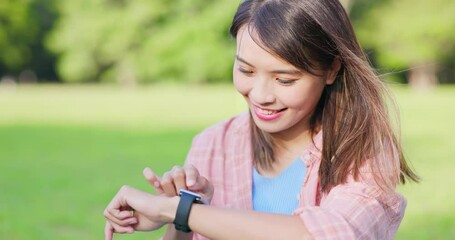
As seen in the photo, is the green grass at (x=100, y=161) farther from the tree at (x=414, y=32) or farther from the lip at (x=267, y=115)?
the tree at (x=414, y=32)

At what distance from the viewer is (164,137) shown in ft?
45.6

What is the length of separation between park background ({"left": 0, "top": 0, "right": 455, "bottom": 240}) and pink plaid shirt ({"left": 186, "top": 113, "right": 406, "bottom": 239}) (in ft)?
1.56

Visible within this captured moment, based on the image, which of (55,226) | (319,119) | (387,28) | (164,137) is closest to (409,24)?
(387,28)

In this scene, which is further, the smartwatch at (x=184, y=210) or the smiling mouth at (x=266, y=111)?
Result: the smiling mouth at (x=266, y=111)

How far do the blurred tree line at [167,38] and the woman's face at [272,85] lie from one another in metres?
39.6

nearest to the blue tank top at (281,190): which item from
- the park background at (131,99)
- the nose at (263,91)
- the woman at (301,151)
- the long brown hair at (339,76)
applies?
the woman at (301,151)

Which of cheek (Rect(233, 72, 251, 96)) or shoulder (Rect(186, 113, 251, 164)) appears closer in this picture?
cheek (Rect(233, 72, 251, 96))

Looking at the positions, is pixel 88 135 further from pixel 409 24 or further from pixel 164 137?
pixel 409 24

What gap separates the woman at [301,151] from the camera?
7.32ft

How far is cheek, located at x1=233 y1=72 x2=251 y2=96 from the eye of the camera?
2.51m

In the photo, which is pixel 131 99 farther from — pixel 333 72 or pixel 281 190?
pixel 333 72

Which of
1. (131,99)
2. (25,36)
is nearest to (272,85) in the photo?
(131,99)

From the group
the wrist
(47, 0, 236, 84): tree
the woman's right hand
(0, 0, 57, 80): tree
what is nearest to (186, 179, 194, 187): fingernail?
the woman's right hand

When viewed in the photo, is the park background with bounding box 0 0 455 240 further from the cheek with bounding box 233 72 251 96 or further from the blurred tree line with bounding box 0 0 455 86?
the cheek with bounding box 233 72 251 96
